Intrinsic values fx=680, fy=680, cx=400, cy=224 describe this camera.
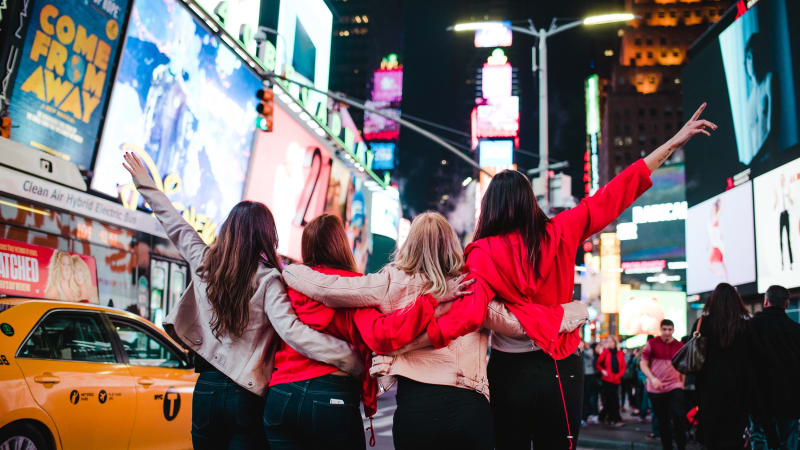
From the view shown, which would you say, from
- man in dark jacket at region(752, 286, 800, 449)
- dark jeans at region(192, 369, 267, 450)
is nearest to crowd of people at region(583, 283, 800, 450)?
man in dark jacket at region(752, 286, 800, 449)

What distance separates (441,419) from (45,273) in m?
10.3

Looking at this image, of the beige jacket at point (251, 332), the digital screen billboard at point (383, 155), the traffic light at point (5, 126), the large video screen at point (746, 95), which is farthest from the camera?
the digital screen billboard at point (383, 155)

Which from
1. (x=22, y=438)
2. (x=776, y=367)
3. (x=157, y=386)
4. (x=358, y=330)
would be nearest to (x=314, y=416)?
(x=358, y=330)

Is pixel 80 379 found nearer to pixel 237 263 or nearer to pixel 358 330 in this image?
pixel 237 263

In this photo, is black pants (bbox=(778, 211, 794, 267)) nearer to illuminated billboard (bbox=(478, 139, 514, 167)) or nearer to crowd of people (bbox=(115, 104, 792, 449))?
crowd of people (bbox=(115, 104, 792, 449))

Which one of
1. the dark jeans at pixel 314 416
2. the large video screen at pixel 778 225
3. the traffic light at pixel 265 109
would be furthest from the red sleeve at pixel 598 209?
the large video screen at pixel 778 225

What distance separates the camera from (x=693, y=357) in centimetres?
632

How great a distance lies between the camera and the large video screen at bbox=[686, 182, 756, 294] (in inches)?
974

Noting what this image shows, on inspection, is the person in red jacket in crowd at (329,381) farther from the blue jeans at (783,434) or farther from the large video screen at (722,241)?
the large video screen at (722,241)

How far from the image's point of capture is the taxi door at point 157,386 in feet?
20.3

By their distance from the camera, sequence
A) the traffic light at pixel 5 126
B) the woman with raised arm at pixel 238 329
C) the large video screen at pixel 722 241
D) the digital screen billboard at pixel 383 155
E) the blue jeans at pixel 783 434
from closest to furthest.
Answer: the woman with raised arm at pixel 238 329 < the blue jeans at pixel 783 434 < the traffic light at pixel 5 126 < the large video screen at pixel 722 241 < the digital screen billboard at pixel 383 155

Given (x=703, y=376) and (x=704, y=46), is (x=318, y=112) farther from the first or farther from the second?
(x=703, y=376)

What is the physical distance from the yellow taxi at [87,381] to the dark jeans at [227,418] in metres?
2.21

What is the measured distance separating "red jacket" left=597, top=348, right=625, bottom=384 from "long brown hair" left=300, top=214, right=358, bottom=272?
13.4 meters
